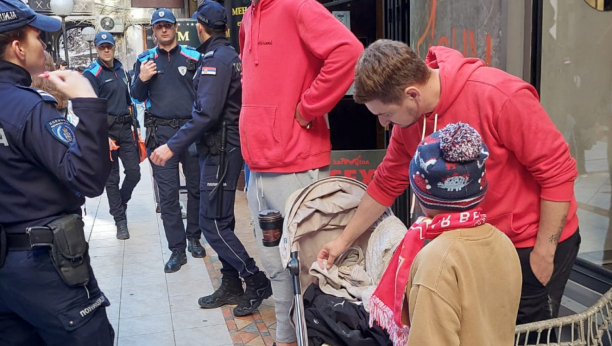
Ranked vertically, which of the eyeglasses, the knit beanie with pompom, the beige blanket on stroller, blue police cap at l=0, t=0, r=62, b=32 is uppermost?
blue police cap at l=0, t=0, r=62, b=32

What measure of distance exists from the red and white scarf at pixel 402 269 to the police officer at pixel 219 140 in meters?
2.38

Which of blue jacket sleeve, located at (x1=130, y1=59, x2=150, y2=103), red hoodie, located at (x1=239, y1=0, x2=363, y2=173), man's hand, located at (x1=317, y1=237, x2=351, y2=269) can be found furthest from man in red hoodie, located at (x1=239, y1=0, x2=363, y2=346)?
blue jacket sleeve, located at (x1=130, y1=59, x2=150, y2=103)

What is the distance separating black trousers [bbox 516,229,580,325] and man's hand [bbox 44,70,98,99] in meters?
1.78

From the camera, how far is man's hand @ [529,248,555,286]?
2156 mm

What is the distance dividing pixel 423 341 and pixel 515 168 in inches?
32.1

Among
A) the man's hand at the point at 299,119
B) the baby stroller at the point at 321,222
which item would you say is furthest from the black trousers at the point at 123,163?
the baby stroller at the point at 321,222

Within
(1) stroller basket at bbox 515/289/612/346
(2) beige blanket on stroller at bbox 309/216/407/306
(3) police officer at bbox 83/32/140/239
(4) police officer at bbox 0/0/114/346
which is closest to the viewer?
(1) stroller basket at bbox 515/289/612/346

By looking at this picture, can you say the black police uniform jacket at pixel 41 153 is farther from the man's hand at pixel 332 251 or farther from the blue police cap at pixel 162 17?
the blue police cap at pixel 162 17

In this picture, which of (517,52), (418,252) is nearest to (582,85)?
(517,52)

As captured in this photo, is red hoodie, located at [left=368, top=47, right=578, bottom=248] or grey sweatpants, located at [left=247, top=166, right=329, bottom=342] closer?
red hoodie, located at [left=368, top=47, right=578, bottom=248]

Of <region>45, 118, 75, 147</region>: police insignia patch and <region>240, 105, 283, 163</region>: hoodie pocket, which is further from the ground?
<region>45, 118, 75, 147</region>: police insignia patch

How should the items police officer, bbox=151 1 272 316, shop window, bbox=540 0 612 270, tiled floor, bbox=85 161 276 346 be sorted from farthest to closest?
police officer, bbox=151 1 272 316, tiled floor, bbox=85 161 276 346, shop window, bbox=540 0 612 270

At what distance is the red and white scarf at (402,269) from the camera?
5.74 feet

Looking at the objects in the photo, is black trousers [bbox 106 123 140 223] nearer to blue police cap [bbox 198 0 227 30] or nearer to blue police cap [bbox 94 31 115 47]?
blue police cap [bbox 94 31 115 47]
